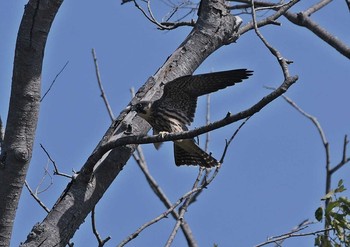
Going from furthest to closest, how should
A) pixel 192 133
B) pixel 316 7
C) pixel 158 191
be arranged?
1. pixel 158 191
2. pixel 316 7
3. pixel 192 133

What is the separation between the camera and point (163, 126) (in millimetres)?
4738

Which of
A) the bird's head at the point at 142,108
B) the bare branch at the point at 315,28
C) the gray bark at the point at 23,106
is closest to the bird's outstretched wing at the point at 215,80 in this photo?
the bird's head at the point at 142,108

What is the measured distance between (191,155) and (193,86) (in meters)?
0.75

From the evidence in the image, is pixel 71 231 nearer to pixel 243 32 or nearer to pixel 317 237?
pixel 317 237

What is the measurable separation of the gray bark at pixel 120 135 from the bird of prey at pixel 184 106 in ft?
0.21

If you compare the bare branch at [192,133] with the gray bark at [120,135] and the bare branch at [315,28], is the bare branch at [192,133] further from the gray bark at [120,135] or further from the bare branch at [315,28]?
the bare branch at [315,28]

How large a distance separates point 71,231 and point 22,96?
696mm

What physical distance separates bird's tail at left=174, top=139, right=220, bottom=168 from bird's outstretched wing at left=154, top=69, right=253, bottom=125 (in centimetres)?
29

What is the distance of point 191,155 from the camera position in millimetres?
4941

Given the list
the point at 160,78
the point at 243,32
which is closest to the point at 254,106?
the point at 160,78

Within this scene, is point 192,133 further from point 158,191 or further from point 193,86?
point 158,191

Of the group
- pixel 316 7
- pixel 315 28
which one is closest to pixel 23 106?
pixel 315 28

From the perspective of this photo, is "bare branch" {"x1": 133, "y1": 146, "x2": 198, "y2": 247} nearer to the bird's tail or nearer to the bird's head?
the bird's tail

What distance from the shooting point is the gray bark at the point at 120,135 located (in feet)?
10.6
